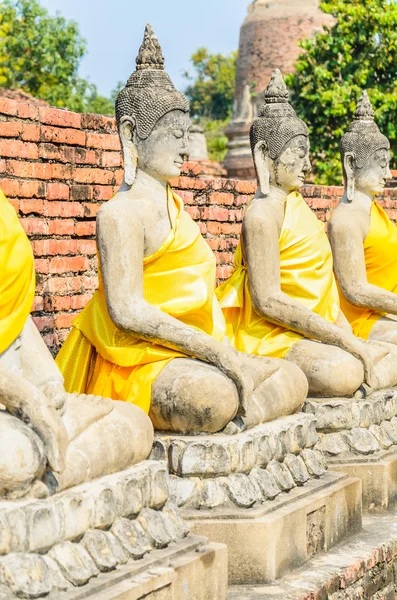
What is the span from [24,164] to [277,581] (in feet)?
7.43

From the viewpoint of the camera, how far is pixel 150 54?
4262 mm

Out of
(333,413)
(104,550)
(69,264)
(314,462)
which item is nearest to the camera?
(104,550)

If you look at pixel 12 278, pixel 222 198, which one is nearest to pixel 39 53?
pixel 222 198

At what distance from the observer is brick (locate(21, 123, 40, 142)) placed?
5.32 m

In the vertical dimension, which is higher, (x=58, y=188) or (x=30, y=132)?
(x=30, y=132)

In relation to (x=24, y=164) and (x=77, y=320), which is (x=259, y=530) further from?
(x=24, y=164)

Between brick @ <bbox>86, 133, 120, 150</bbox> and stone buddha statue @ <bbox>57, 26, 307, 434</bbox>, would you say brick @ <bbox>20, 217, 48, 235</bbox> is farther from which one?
stone buddha statue @ <bbox>57, 26, 307, 434</bbox>

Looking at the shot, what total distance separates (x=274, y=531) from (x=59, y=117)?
241 cm

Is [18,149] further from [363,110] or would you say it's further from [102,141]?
[363,110]

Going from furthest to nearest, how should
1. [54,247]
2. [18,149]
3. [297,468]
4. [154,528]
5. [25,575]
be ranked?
[54,247] → [18,149] → [297,468] → [154,528] → [25,575]

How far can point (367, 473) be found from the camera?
5.19 meters

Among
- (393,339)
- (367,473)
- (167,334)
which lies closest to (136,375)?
(167,334)

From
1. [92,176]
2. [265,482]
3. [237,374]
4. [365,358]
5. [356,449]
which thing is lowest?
[356,449]

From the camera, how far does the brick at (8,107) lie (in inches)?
204
